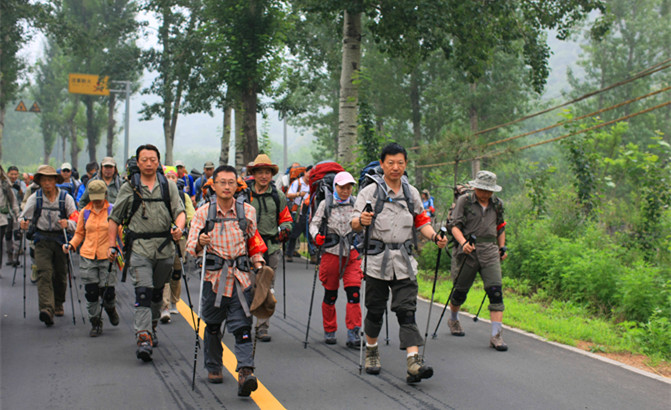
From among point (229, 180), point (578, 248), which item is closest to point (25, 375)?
point (229, 180)

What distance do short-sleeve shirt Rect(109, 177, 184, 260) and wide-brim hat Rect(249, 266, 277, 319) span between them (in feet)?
5.98

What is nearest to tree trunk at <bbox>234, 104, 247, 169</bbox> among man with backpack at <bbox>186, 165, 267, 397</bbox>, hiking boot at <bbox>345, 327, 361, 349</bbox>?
hiking boot at <bbox>345, 327, 361, 349</bbox>

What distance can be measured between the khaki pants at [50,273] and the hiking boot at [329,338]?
3.73 meters

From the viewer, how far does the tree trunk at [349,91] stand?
17.8 m

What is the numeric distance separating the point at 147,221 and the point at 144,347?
1.34 m

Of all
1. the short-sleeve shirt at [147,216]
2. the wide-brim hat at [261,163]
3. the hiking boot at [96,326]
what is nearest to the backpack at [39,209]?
the hiking boot at [96,326]

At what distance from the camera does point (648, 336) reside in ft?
27.6

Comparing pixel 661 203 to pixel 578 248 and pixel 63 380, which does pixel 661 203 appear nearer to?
pixel 578 248

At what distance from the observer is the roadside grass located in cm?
846

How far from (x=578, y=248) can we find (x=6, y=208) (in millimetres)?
9328

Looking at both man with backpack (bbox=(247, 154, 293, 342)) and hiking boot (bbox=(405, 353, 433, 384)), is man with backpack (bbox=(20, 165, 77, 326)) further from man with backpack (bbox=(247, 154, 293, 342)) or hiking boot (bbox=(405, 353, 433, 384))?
hiking boot (bbox=(405, 353, 433, 384))

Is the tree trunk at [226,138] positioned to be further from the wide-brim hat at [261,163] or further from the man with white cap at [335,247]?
the man with white cap at [335,247]

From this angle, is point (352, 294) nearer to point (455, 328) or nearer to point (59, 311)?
point (455, 328)

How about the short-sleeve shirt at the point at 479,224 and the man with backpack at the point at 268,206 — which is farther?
the man with backpack at the point at 268,206
